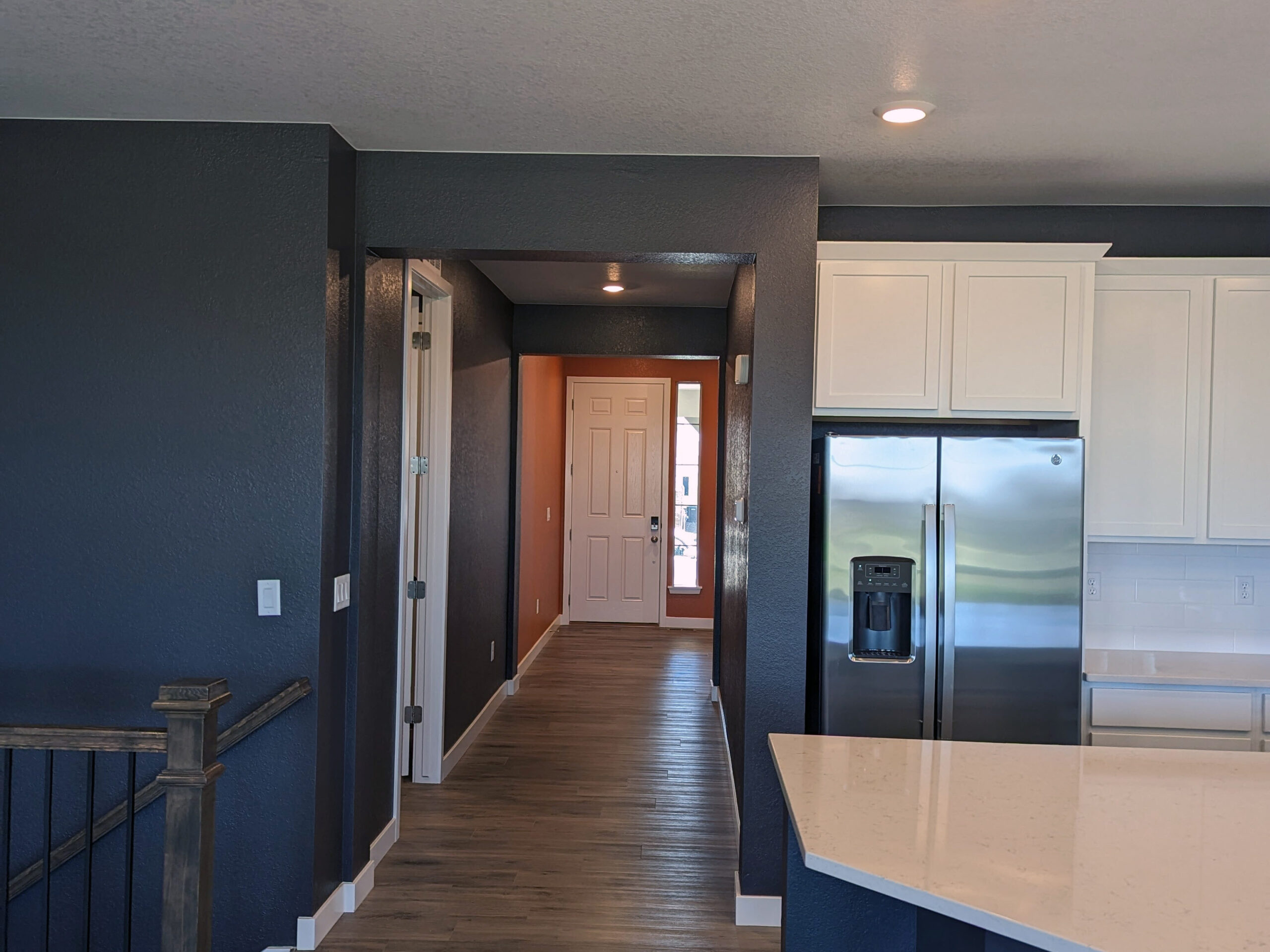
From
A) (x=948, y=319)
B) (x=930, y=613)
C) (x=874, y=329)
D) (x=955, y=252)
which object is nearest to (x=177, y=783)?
(x=930, y=613)

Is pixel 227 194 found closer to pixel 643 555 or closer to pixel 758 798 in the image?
pixel 758 798

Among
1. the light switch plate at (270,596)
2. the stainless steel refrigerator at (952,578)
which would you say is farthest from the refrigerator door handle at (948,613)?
the light switch plate at (270,596)

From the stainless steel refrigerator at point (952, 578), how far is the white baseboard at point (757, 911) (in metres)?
0.65

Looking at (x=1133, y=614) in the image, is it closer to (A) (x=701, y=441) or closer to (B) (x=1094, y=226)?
(B) (x=1094, y=226)

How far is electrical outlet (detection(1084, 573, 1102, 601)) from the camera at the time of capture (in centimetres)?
370

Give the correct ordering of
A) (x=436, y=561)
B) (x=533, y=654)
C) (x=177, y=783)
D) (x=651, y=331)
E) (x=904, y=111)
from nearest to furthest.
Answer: (x=177, y=783)
(x=904, y=111)
(x=436, y=561)
(x=651, y=331)
(x=533, y=654)

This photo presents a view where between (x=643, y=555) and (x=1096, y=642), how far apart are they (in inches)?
211

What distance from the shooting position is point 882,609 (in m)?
3.06

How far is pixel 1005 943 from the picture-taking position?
62.4 inches

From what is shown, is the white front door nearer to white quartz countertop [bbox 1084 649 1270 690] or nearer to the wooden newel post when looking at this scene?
white quartz countertop [bbox 1084 649 1270 690]

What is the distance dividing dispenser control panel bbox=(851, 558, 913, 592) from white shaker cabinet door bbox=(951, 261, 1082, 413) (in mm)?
644

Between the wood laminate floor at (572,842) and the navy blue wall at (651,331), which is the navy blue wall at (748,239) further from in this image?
the navy blue wall at (651,331)

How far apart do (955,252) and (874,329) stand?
0.37 meters

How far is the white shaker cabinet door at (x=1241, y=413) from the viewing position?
3352 mm
